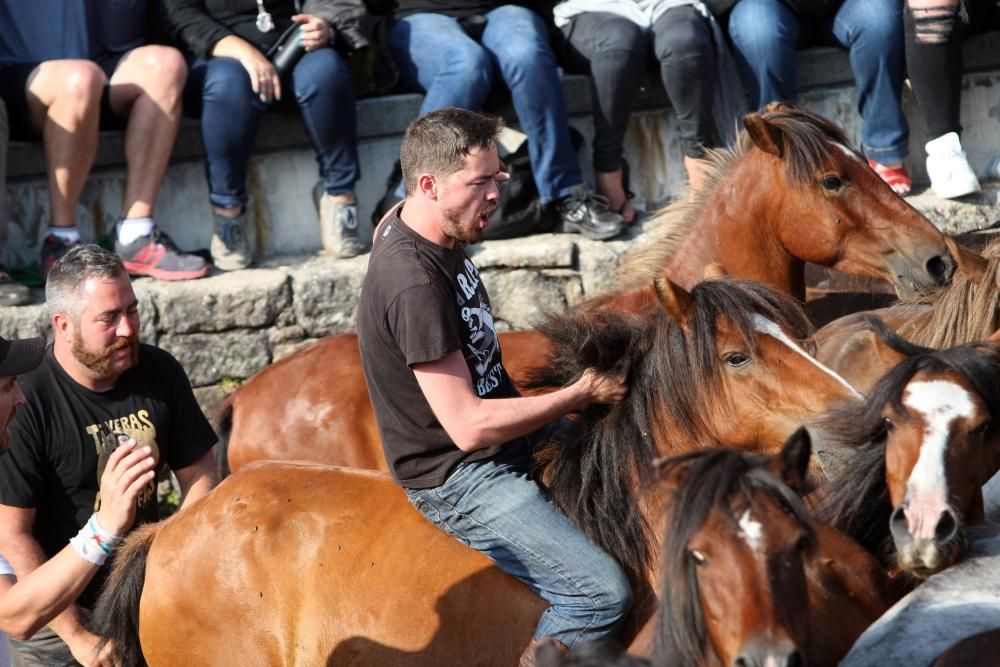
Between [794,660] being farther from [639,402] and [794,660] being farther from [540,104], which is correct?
[540,104]

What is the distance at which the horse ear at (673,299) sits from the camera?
128 inches

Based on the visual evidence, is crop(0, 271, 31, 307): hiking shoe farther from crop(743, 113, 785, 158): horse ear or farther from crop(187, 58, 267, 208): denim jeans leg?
crop(743, 113, 785, 158): horse ear

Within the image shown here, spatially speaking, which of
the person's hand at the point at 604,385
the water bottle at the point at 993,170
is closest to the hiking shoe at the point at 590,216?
the water bottle at the point at 993,170

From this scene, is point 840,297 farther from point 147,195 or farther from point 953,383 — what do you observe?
point 147,195

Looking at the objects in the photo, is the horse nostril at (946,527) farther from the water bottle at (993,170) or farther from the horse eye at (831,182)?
the water bottle at (993,170)

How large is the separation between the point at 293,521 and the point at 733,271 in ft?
6.96

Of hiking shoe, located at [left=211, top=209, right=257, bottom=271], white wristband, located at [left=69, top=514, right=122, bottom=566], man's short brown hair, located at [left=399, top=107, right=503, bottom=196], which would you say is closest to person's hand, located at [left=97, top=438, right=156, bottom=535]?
white wristband, located at [left=69, top=514, right=122, bottom=566]

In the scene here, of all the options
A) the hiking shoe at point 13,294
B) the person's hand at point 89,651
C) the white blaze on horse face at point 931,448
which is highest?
the white blaze on horse face at point 931,448

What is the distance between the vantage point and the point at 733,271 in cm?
486

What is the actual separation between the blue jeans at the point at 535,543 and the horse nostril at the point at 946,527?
77 centimetres

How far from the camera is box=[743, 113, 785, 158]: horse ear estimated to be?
4680 millimetres

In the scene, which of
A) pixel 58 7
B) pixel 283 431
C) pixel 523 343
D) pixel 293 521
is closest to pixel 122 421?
pixel 293 521

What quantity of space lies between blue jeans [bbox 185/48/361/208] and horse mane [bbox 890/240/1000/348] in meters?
2.89

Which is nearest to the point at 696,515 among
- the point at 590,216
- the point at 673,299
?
the point at 673,299
